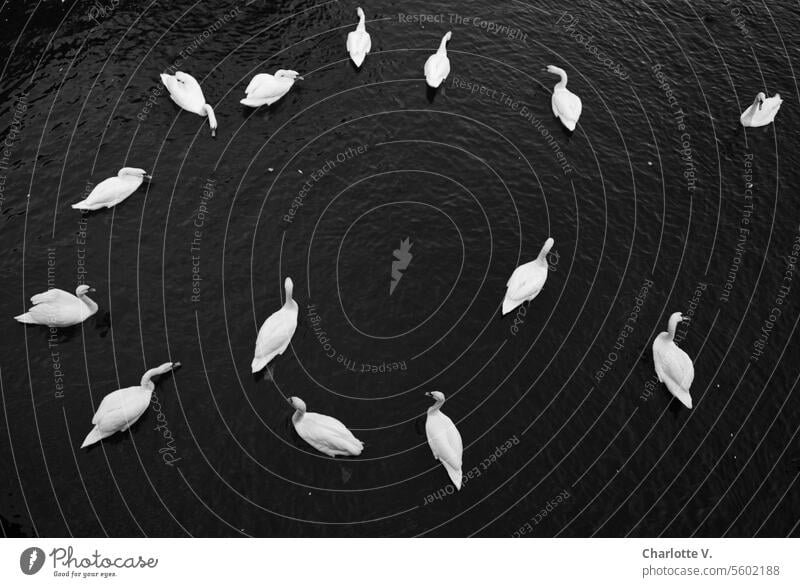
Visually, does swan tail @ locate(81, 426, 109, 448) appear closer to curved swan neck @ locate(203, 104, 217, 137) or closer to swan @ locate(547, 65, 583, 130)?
curved swan neck @ locate(203, 104, 217, 137)

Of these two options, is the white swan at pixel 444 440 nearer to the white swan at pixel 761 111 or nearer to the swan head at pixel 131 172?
the swan head at pixel 131 172

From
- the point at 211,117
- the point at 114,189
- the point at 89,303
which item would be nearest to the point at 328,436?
the point at 89,303

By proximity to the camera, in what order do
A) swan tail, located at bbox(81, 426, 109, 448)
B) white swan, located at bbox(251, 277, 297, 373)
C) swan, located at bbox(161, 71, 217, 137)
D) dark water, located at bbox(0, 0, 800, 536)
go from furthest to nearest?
1. swan, located at bbox(161, 71, 217, 137)
2. white swan, located at bbox(251, 277, 297, 373)
3. swan tail, located at bbox(81, 426, 109, 448)
4. dark water, located at bbox(0, 0, 800, 536)

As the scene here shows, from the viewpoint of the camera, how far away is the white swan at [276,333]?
126ft

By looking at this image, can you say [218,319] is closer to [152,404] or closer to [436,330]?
[152,404]

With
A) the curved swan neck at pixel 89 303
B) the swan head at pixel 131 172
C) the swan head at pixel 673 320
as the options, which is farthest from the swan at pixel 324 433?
the swan head at pixel 131 172

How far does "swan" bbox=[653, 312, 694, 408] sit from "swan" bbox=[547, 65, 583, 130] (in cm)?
1661

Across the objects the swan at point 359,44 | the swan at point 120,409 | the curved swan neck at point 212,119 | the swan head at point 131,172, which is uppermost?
the swan at point 359,44

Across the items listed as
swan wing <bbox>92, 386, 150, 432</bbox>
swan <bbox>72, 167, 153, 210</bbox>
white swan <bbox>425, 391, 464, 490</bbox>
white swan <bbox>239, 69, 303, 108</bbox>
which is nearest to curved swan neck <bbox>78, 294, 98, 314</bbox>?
swan wing <bbox>92, 386, 150, 432</bbox>

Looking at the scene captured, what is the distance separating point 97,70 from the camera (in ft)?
175

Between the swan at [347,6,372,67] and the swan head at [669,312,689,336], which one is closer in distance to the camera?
the swan head at [669,312,689,336]

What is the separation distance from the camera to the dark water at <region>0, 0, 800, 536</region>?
114 ft

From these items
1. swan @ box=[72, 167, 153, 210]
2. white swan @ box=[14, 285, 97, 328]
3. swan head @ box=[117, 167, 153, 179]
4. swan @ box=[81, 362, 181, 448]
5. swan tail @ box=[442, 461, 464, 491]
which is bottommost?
swan tail @ box=[442, 461, 464, 491]

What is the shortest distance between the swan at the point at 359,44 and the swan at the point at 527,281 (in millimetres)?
20876
